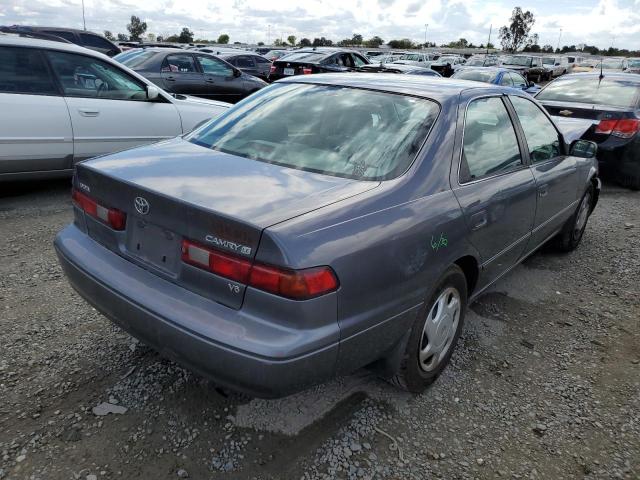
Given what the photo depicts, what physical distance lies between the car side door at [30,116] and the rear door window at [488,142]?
159 inches

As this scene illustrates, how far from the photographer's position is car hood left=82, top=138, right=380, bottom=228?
2.04 meters

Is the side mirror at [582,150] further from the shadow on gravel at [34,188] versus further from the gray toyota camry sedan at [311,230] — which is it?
the shadow on gravel at [34,188]

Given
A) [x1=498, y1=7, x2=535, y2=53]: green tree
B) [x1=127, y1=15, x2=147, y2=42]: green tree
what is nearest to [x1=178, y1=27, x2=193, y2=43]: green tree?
[x1=127, y1=15, x2=147, y2=42]: green tree

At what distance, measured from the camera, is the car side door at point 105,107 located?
17.2 ft

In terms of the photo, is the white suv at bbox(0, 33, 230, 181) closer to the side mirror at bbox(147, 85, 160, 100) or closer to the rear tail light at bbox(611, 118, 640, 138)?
the side mirror at bbox(147, 85, 160, 100)

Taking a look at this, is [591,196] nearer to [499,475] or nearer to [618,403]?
[618,403]

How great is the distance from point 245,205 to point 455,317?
4.63ft

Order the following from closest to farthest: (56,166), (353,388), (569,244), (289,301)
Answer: (289,301) → (353,388) → (569,244) → (56,166)

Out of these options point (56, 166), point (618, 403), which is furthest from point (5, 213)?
point (618, 403)

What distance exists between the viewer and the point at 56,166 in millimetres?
5223

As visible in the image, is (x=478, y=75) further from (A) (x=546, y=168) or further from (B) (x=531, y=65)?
(B) (x=531, y=65)

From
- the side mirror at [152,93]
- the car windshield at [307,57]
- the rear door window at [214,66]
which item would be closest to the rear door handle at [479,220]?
the side mirror at [152,93]

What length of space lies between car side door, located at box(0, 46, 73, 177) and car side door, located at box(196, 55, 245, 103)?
18.7 feet

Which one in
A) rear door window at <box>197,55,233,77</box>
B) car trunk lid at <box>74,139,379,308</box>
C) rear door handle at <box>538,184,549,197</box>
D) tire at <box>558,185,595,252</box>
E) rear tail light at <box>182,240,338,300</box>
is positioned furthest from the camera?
rear door window at <box>197,55,233,77</box>
